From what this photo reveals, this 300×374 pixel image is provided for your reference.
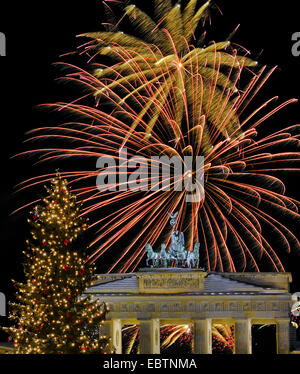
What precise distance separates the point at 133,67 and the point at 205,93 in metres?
4.64

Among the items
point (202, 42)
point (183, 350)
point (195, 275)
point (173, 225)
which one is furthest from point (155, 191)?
point (183, 350)

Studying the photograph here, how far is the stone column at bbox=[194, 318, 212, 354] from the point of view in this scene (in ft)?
178

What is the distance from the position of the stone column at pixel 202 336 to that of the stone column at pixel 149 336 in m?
2.82

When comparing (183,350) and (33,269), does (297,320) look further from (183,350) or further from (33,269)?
(33,269)

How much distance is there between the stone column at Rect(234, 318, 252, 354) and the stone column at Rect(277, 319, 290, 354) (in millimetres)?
1959

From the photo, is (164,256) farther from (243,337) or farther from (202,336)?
(243,337)

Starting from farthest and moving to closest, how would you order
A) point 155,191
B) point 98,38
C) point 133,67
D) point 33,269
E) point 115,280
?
1. point 115,280
2. point 155,191
3. point 133,67
4. point 98,38
5. point 33,269

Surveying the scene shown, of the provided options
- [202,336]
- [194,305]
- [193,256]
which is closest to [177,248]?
[193,256]

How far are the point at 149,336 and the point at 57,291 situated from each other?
49.8 ft

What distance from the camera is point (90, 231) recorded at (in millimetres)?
64812

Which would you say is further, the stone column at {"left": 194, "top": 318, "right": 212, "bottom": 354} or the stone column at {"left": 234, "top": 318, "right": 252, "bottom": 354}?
the stone column at {"left": 194, "top": 318, "right": 212, "bottom": 354}

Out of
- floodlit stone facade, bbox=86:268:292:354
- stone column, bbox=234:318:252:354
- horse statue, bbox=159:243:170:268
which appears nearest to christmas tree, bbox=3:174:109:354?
horse statue, bbox=159:243:170:268

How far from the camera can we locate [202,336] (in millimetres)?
54594

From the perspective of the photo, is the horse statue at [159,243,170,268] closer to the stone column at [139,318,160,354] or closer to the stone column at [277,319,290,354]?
the stone column at [139,318,160,354]
